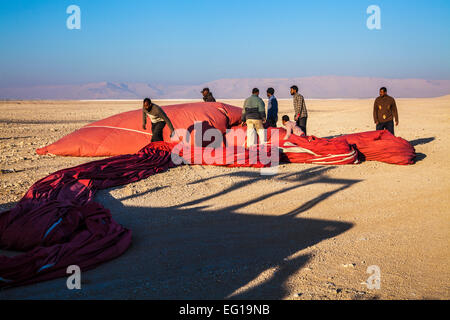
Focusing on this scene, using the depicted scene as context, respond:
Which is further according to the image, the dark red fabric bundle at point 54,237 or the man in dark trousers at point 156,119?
the man in dark trousers at point 156,119

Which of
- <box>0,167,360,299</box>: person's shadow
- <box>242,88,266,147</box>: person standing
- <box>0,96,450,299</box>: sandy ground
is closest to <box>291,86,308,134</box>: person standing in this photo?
<box>242,88,266,147</box>: person standing

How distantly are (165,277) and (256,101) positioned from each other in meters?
6.04

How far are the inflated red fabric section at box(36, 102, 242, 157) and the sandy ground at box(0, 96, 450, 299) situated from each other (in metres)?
1.11

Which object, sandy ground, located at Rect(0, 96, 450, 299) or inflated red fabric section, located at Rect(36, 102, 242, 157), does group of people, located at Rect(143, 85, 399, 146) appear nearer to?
inflated red fabric section, located at Rect(36, 102, 242, 157)

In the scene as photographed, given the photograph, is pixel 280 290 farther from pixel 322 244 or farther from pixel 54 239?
pixel 54 239

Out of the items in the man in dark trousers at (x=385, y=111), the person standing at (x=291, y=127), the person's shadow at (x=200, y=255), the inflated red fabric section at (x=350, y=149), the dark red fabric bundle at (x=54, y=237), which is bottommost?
the person's shadow at (x=200, y=255)

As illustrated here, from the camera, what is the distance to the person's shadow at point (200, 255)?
128 inches

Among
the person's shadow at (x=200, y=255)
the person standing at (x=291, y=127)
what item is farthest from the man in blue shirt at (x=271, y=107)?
the person's shadow at (x=200, y=255)

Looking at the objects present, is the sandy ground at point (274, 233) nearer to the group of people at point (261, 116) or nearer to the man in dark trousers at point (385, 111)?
the group of people at point (261, 116)

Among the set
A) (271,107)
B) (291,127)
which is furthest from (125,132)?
(291,127)

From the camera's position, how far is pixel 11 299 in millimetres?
3164

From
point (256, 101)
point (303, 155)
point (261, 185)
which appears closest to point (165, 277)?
point (261, 185)

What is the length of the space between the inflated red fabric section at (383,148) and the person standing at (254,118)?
154cm

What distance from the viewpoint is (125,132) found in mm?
9562
